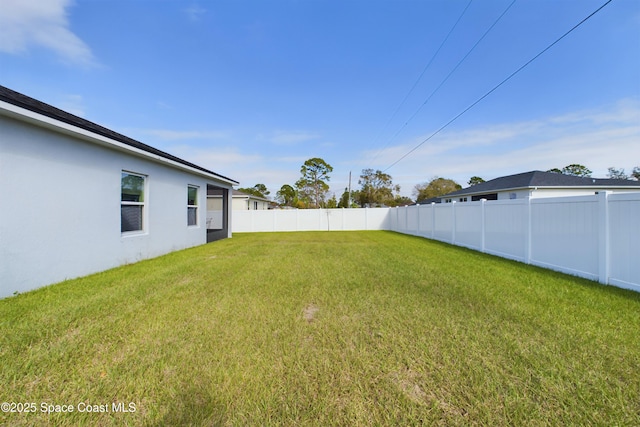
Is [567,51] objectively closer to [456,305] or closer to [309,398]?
[456,305]

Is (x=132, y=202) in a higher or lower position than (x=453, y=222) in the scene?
higher

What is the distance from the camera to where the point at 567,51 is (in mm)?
7473

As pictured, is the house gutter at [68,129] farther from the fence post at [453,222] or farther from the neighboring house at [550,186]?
the neighboring house at [550,186]

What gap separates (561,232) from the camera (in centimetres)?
514

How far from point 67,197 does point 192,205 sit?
4962 millimetres

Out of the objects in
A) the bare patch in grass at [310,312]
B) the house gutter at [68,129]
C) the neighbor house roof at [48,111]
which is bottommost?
the bare patch in grass at [310,312]

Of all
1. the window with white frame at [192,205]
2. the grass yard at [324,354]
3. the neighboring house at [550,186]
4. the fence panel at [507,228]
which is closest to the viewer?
the grass yard at [324,354]

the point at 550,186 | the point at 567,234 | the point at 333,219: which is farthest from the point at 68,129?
the point at 550,186

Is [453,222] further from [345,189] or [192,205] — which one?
[345,189]

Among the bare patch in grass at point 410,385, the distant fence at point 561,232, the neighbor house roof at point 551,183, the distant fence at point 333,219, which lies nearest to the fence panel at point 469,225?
the distant fence at point 561,232

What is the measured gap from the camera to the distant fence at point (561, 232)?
3.94m

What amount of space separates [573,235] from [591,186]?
18.2m

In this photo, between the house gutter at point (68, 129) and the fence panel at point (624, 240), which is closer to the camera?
the house gutter at point (68, 129)

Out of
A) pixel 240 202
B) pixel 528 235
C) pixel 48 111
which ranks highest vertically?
pixel 48 111
